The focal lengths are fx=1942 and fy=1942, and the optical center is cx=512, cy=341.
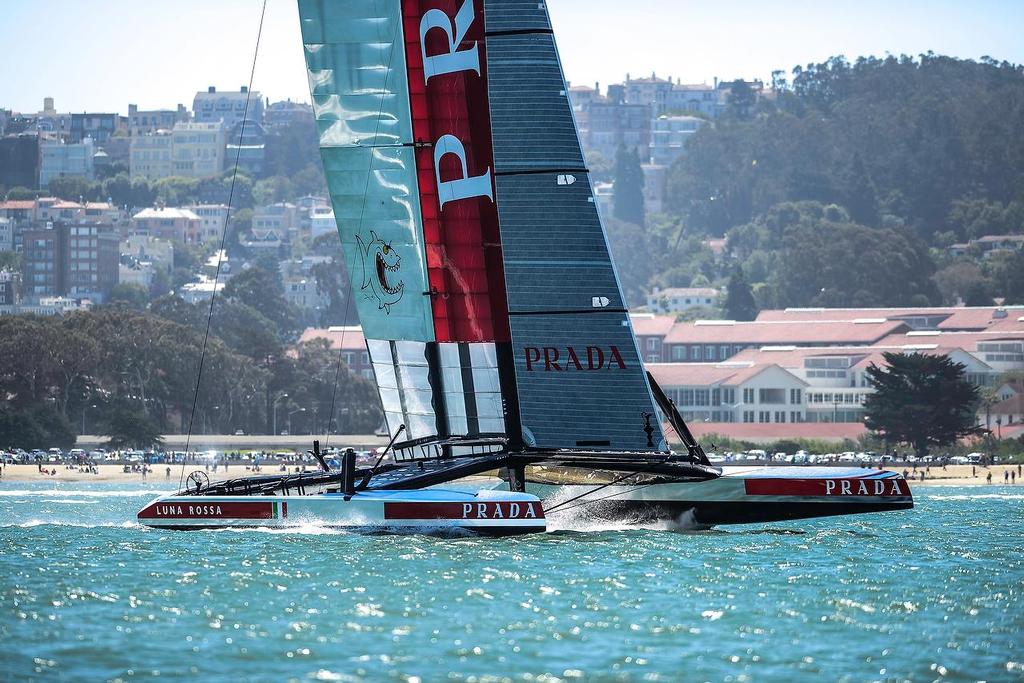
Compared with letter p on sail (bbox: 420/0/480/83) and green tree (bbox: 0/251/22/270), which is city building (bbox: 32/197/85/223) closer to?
green tree (bbox: 0/251/22/270)

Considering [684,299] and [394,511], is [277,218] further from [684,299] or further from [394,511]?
[394,511]

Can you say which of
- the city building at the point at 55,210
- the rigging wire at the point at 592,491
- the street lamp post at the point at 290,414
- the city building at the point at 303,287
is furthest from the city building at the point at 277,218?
Answer: the rigging wire at the point at 592,491

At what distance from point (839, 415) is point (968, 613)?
238 ft

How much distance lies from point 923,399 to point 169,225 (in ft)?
415

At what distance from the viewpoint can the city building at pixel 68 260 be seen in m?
150

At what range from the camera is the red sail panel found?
2352cm

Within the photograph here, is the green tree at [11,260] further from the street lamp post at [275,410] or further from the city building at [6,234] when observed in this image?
the street lamp post at [275,410]

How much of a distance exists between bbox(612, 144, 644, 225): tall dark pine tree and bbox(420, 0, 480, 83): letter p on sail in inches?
6309

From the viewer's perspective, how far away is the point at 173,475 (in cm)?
6397

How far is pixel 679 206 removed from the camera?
189250mm

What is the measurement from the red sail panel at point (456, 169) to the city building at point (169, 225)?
519ft

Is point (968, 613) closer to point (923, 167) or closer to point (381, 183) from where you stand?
point (381, 183)

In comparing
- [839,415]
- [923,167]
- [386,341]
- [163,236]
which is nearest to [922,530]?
[386,341]

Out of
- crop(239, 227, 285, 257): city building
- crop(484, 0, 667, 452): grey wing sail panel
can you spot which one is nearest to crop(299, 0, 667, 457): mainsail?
crop(484, 0, 667, 452): grey wing sail panel
